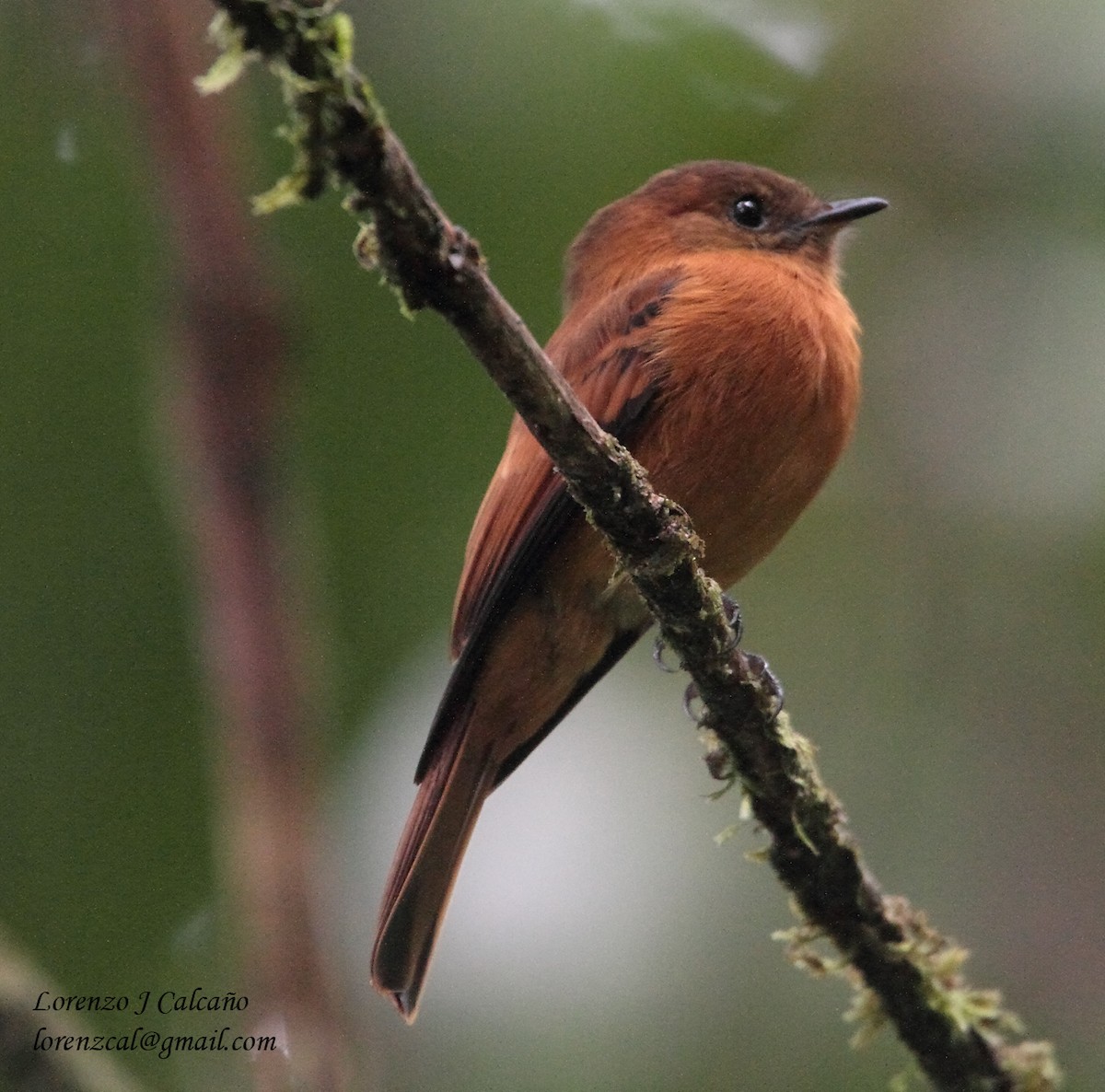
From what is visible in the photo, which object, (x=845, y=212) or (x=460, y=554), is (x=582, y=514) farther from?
(x=845, y=212)

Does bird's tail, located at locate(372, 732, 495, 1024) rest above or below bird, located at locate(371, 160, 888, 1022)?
below

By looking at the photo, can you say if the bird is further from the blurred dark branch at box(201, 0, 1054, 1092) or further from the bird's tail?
the blurred dark branch at box(201, 0, 1054, 1092)

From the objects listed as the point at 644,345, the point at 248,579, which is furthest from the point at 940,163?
the point at 248,579

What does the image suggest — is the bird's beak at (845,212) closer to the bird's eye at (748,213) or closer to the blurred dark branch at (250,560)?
the bird's eye at (748,213)

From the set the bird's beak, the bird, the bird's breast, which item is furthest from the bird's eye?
the bird's breast

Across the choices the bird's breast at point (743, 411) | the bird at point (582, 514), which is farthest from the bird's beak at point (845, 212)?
the bird's breast at point (743, 411)

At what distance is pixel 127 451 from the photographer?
369 centimetres

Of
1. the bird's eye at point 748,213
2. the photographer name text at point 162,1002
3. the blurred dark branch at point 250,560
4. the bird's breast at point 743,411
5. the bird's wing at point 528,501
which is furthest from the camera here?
the bird's eye at point 748,213

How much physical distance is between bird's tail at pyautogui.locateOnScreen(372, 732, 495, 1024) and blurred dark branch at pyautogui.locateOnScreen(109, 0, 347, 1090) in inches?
55.0

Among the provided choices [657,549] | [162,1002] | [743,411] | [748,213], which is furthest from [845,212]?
[162,1002]

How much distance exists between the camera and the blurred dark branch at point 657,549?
5.60ft

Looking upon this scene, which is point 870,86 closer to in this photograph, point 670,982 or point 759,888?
point 759,888

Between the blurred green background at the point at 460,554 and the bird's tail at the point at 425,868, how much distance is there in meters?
0.13

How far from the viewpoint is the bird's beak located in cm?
441
